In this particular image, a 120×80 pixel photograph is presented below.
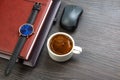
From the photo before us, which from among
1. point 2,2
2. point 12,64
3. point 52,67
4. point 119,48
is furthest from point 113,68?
point 2,2

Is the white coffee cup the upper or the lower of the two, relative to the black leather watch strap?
lower

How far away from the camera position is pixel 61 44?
2.03 ft

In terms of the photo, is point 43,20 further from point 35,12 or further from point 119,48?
point 119,48

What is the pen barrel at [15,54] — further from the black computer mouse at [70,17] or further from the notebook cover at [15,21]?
the black computer mouse at [70,17]

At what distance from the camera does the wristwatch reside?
59 cm

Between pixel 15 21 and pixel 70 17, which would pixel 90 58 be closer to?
pixel 70 17

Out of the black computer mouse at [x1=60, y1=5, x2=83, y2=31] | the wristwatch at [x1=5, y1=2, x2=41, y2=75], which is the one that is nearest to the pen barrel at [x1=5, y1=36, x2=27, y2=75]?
the wristwatch at [x1=5, y1=2, x2=41, y2=75]

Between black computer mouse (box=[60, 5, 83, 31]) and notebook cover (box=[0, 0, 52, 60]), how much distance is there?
6 centimetres

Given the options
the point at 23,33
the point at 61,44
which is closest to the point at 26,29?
the point at 23,33

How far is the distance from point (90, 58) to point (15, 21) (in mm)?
260

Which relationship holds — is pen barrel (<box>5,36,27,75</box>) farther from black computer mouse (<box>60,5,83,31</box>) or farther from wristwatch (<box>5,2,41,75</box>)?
black computer mouse (<box>60,5,83,31</box>)

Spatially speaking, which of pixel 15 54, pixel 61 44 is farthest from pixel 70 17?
pixel 15 54

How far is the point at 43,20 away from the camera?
0.65 metres

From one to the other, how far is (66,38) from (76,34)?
6 cm
